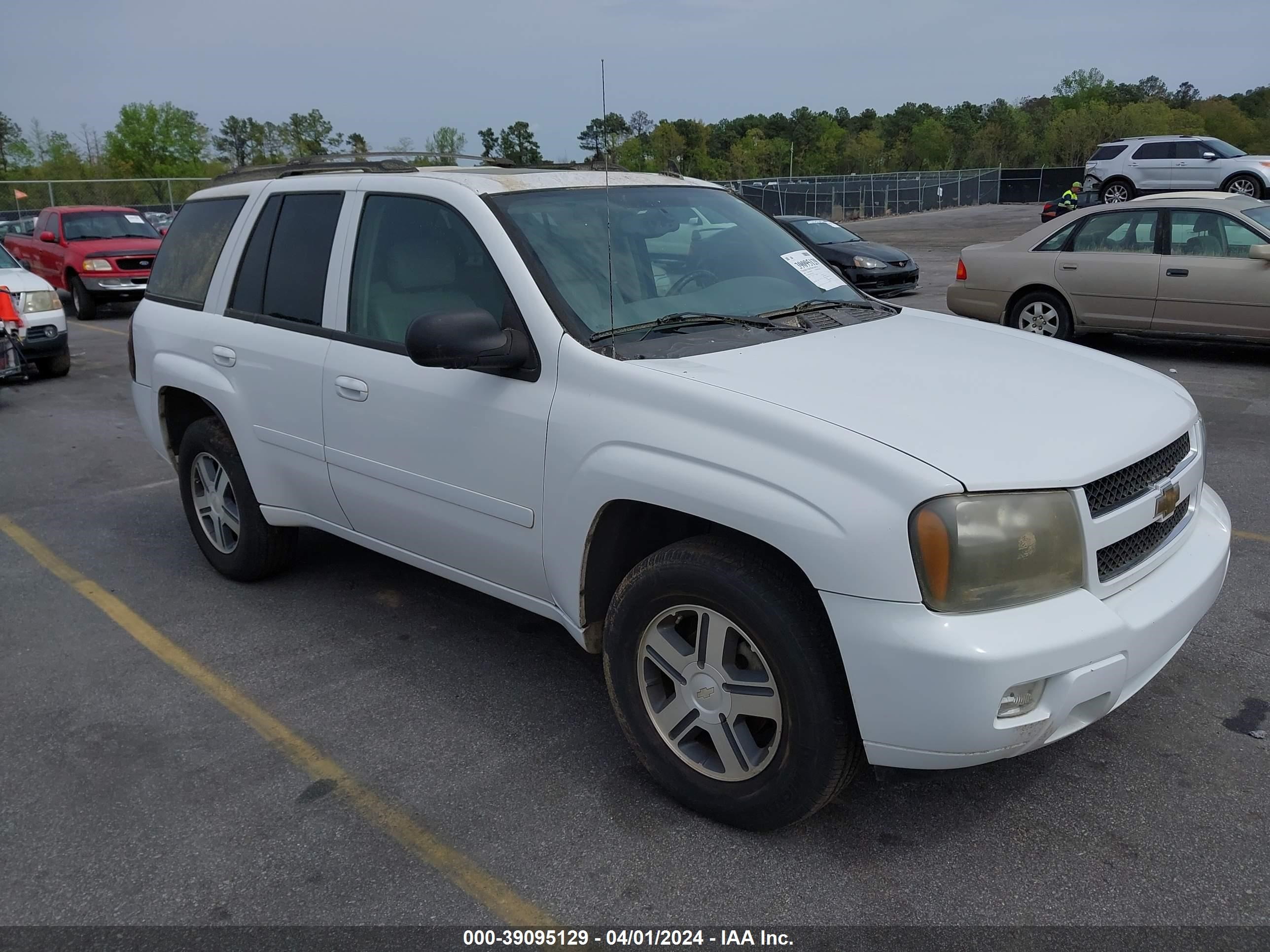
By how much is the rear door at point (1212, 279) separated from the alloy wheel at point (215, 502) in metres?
8.66

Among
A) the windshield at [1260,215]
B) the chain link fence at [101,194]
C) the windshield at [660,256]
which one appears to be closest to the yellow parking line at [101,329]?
the windshield at [660,256]

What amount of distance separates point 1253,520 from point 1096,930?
3701 mm

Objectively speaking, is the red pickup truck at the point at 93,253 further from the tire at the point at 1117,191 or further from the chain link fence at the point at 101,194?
the tire at the point at 1117,191

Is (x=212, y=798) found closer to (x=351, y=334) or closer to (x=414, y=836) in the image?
(x=414, y=836)

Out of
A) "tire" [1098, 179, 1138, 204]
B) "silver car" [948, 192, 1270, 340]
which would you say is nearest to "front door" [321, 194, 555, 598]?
"silver car" [948, 192, 1270, 340]

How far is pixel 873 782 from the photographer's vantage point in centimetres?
316

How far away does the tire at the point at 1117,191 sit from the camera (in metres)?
26.2

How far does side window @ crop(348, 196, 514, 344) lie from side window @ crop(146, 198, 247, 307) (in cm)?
115

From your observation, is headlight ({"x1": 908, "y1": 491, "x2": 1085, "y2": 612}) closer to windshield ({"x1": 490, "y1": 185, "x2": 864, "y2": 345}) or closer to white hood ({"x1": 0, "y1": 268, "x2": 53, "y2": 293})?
windshield ({"x1": 490, "y1": 185, "x2": 864, "y2": 345})

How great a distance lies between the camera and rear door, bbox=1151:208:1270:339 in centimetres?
928

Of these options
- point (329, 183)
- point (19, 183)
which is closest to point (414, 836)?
point (329, 183)

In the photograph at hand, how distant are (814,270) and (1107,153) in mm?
26456

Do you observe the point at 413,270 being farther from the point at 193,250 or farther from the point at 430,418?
the point at 193,250

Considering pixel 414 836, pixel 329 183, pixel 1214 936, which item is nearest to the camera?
pixel 1214 936
